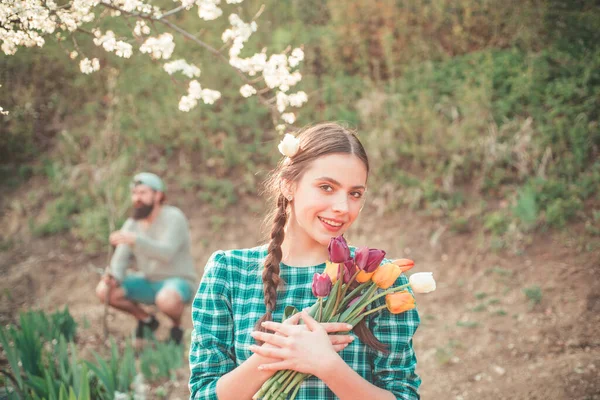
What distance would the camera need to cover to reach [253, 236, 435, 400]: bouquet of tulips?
1388 mm

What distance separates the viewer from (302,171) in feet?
5.43

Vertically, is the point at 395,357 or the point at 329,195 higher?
the point at 329,195

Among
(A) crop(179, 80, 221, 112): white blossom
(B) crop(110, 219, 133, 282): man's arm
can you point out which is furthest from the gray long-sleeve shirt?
(A) crop(179, 80, 221, 112): white blossom

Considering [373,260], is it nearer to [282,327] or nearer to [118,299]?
[282,327]

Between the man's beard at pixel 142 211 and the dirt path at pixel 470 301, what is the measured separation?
93 centimetres

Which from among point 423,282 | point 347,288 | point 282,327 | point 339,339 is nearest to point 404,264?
point 423,282

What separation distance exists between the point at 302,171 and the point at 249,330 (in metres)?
0.51

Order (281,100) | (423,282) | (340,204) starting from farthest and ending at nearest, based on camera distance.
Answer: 1. (281,100)
2. (340,204)
3. (423,282)

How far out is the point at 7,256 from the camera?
5906 mm

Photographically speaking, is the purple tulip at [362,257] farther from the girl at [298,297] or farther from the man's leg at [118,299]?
the man's leg at [118,299]

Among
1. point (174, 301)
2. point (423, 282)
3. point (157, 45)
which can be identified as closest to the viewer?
point (423, 282)

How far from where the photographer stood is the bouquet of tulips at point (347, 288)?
1388 millimetres

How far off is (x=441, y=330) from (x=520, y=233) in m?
1.18

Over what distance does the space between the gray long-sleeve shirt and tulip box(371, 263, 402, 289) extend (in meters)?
3.02
